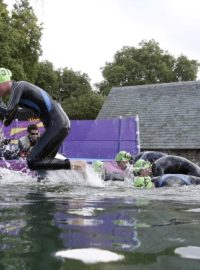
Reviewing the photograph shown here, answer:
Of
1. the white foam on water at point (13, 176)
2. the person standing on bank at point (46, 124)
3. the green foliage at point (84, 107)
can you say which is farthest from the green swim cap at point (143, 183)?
the green foliage at point (84, 107)

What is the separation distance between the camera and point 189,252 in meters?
2.80

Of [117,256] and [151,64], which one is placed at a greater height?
[151,64]

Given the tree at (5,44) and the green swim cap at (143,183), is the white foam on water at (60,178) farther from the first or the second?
the tree at (5,44)

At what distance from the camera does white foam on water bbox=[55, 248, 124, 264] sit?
102 inches

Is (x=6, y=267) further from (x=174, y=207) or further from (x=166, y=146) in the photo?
(x=166, y=146)

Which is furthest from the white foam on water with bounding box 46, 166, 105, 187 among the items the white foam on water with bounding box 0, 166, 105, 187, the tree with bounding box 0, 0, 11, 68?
the tree with bounding box 0, 0, 11, 68

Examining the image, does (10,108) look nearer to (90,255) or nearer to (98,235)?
(98,235)

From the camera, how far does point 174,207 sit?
5.07 m

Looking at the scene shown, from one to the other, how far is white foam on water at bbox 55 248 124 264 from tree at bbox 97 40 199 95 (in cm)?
5509

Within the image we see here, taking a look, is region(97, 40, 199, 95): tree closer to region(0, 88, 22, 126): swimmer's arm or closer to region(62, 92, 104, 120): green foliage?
region(62, 92, 104, 120): green foliage

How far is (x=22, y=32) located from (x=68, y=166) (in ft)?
74.4

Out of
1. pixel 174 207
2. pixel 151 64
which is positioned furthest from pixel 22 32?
pixel 151 64

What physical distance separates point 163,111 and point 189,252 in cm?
3081

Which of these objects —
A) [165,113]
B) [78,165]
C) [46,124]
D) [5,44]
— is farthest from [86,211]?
[165,113]
